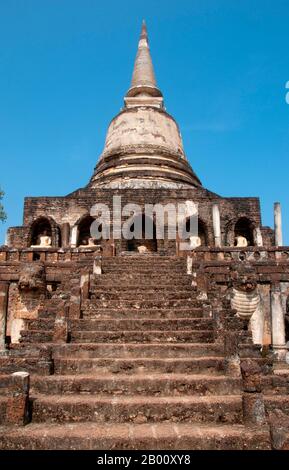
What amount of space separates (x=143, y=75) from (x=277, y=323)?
24249mm

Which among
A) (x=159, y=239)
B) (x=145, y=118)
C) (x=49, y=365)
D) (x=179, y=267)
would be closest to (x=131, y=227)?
(x=159, y=239)

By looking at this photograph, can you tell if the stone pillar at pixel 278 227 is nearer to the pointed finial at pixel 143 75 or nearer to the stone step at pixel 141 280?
the stone step at pixel 141 280

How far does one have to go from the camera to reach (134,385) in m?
6.05

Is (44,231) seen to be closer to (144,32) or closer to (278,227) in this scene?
(278,227)

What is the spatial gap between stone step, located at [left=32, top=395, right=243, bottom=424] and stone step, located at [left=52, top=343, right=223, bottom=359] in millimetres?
1612

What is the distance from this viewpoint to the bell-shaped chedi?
2294 cm

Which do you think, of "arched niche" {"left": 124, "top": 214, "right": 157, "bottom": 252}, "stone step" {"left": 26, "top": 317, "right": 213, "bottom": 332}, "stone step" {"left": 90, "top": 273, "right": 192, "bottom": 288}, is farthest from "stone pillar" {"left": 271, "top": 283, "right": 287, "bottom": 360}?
"arched niche" {"left": 124, "top": 214, "right": 157, "bottom": 252}

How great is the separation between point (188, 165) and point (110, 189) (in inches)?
281

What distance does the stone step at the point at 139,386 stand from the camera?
237 inches

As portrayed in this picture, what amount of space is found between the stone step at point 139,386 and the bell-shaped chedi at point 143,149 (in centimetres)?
1575

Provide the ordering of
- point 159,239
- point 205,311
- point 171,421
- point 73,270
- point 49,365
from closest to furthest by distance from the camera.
Result: point 171,421 → point 49,365 → point 205,311 → point 73,270 → point 159,239

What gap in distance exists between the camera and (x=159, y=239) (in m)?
18.8
